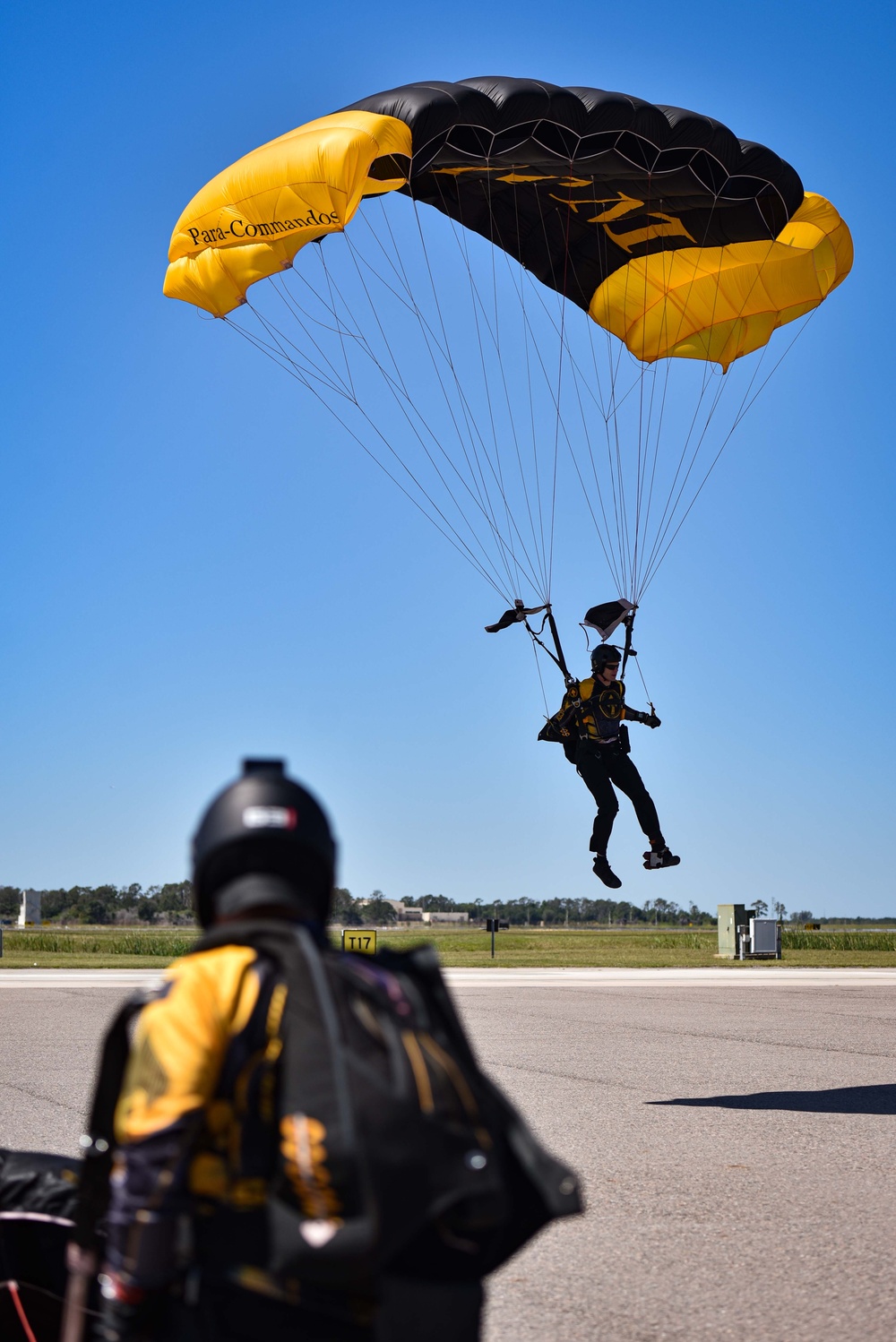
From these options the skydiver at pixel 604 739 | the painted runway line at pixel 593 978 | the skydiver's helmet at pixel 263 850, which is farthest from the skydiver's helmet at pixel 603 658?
the painted runway line at pixel 593 978

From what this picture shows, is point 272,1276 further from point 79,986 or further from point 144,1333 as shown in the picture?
point 79,986

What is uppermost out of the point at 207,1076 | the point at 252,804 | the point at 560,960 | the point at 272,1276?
the point at 252,804

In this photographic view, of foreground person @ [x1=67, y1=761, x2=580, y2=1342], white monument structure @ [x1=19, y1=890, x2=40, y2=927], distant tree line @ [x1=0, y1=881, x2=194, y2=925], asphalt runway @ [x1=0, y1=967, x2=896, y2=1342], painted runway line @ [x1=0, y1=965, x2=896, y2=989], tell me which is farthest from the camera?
distant tree line @ [x1=0, y1=881, x2=194, y2=925]

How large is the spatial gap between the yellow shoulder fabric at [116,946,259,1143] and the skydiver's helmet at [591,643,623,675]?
32.5ft

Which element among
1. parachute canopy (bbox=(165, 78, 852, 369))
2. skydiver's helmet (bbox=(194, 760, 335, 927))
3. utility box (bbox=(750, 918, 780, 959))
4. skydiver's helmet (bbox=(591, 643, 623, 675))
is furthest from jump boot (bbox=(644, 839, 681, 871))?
utility box (bbox=(750, 918, 780, 959))

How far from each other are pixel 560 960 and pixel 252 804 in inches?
1450

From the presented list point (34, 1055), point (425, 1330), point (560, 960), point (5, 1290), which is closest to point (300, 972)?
point (425, 1330)

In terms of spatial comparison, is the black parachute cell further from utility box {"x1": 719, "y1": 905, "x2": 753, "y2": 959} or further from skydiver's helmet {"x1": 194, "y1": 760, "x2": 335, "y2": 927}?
utility box {"x1": 719, "y1": 905, "x2": 753, "y2": 959}

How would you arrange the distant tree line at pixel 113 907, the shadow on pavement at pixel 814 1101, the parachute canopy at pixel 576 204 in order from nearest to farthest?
the shadow on pavement at pixel 814 1101, the parachute canopy at pixel 576 204, the distant tree line at pixel 113 907

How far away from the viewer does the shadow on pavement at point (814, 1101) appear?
9.55 metres

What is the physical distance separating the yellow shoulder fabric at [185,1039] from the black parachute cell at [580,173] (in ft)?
33.9

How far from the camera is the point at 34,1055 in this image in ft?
40.3

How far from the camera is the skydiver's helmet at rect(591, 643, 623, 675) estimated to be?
1181 cm

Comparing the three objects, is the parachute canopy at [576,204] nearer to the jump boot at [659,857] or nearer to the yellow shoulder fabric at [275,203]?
the yellow shoulder fabric at [275,203]
